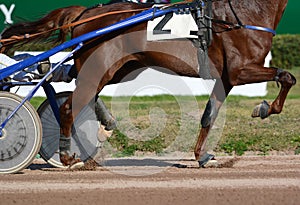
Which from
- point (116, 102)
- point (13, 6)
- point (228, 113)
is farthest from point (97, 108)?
point (13, 6)

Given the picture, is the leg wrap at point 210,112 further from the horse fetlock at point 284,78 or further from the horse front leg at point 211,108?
the horse fetlock at point 284,78

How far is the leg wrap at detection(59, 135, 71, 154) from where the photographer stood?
8016mm

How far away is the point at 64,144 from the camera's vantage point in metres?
8.03

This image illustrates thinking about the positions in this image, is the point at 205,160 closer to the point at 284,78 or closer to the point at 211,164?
the point at 211,164

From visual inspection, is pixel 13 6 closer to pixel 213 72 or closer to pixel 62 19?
pixel 62 19

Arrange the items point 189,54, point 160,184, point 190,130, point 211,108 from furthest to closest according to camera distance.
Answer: point 190,130 < point 211,108 < point 189,54 < point 160,184

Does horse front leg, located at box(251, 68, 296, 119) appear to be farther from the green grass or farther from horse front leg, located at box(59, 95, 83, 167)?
the green grass

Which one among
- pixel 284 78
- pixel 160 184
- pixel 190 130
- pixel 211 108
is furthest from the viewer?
pixel 190 130

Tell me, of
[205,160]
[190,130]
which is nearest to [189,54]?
[205,160]

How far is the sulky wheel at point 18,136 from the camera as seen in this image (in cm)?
759

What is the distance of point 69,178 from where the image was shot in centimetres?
727

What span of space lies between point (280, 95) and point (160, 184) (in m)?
1.80

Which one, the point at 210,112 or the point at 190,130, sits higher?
the point at 210,112

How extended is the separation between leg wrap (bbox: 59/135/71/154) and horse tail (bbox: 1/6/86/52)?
1189 millimetres
